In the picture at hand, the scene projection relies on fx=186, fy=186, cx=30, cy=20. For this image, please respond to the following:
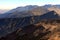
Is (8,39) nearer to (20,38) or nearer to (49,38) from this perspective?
(20,38)

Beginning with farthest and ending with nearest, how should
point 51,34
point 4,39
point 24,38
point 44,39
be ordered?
1. point 4,39
2. point 24,38
3. point 51,34
4. point 44,39

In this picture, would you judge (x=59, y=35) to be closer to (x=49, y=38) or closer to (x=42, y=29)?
(x=49, y=38)

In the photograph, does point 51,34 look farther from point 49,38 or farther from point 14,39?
point 14,39

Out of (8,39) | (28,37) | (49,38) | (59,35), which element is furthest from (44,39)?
(8,39)

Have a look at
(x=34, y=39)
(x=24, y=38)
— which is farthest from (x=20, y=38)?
(x=34, y=39)

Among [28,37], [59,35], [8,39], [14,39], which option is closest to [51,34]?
[59,35]

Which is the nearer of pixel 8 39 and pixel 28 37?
pixel 28 37

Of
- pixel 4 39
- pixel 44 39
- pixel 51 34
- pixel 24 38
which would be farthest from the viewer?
pixel 4 39
